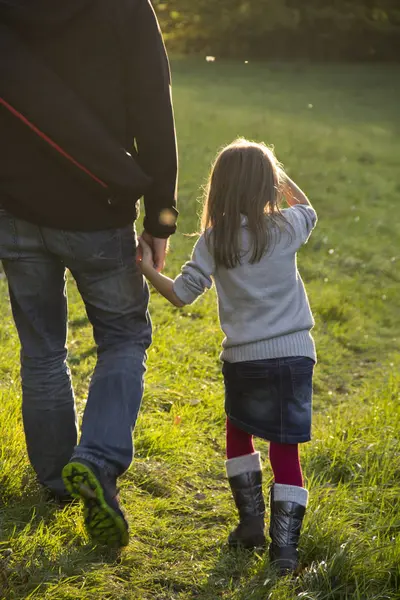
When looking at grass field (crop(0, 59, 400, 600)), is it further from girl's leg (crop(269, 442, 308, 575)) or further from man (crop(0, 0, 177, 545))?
man (crop(0, 0, 177, 545))

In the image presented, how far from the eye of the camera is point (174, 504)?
3396mm

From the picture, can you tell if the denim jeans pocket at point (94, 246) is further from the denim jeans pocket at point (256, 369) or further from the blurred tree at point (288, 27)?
the blurred tree at point (288, 27)

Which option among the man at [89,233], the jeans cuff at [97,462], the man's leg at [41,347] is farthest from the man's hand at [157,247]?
the jeans cuff at [97,462]

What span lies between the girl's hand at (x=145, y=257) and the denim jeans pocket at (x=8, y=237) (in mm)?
396

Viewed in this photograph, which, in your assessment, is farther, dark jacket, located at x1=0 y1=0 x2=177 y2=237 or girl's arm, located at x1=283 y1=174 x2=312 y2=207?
girl's arm, located at x1=283 y1=174 x2=312 y2=207

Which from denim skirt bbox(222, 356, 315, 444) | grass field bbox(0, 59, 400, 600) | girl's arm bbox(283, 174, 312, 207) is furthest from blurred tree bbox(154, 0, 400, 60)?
denim skirt bbox(222, 356, 315, 444)

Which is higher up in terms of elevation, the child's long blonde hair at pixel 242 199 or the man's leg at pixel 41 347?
the child's long blonde hair at pixel 242 199

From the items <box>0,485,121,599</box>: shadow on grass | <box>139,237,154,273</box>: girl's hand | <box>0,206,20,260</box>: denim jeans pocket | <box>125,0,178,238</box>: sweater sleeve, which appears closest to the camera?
<box>0,485,121,599</box>: shadow on grass

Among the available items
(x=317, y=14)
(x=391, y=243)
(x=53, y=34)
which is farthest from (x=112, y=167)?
(x=317, y=14)

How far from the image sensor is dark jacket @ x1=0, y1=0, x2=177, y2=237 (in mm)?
2717

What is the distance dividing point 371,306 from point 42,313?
421 centimetres

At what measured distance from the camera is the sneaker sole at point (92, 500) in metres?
2.68

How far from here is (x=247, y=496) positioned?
307cm

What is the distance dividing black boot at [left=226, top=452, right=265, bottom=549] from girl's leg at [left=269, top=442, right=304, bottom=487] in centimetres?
13
